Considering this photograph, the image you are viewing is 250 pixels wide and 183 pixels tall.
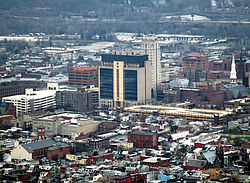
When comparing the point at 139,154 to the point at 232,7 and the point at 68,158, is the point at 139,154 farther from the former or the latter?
the point at 232,7

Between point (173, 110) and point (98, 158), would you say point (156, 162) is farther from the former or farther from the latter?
A: point (173, 110)

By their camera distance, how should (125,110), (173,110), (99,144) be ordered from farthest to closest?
(125,110), (173,110), (99,144)

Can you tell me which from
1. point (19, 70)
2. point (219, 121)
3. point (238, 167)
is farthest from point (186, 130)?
point (19, 70)

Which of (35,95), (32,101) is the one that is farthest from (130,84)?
(32,101)

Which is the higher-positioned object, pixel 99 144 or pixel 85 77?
pixel 85 77

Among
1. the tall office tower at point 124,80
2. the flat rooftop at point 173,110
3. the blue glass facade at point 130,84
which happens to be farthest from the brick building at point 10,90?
the flat rooftop at point 173,110

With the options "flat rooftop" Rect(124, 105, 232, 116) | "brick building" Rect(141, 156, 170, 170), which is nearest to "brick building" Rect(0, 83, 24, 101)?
"flat rooftop" Rect(124, 105, 232, 116)

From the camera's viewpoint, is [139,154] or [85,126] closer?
[139,154]
